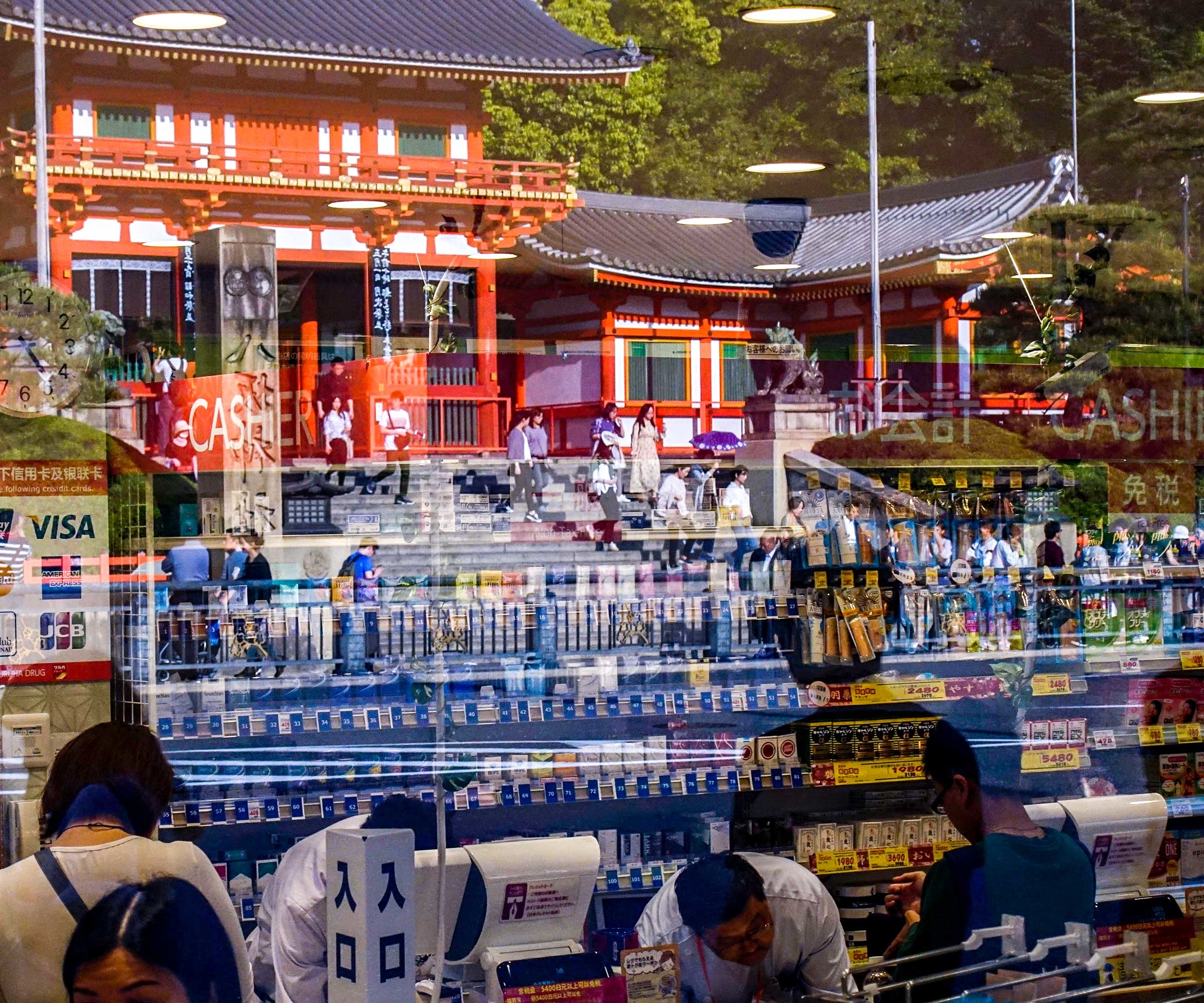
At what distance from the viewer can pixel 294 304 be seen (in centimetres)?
291

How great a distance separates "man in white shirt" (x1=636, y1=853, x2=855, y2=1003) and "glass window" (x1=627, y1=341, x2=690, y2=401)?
1.09 meters

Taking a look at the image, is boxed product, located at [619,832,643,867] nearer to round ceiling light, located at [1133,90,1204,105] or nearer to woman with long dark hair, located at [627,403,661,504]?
woman with long dark hair, located at [627,403,661,504]

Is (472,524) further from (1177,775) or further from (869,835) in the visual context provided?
(1177,775)

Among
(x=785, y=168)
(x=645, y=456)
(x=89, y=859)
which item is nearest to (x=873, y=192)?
(x=785, y=168)

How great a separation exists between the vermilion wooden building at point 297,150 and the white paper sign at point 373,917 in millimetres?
1213

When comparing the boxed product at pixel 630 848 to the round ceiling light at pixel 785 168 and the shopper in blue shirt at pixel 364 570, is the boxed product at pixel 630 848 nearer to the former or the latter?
the shopper in blue shirt at pixel 364 570

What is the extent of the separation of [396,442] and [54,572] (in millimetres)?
771

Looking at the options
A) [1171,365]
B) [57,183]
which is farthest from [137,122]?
[1171,365]

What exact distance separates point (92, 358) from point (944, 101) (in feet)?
6.42

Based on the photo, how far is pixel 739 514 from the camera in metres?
3.54

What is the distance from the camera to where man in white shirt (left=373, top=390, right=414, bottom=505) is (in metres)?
3.11

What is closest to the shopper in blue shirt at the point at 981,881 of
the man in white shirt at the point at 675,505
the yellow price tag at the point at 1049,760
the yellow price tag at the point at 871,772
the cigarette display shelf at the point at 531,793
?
the yellow price tag at the point at 871,772

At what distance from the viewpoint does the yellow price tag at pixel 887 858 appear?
344 cm

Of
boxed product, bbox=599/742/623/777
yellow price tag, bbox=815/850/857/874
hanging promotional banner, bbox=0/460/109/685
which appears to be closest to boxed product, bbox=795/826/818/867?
yellow price tag, bbox=815/850/857/874
